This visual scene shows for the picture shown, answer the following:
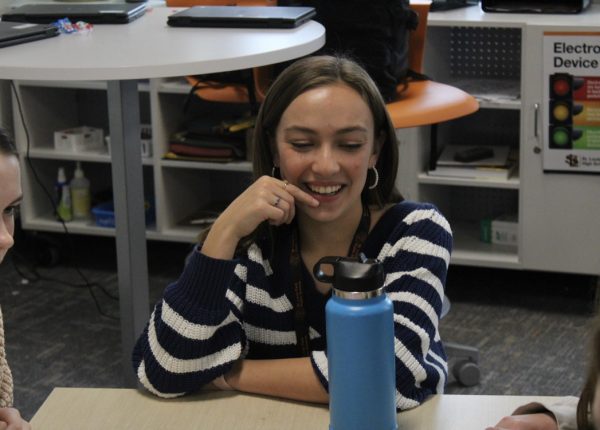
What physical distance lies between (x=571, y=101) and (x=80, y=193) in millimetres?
1784

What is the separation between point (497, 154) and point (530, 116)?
0.28m

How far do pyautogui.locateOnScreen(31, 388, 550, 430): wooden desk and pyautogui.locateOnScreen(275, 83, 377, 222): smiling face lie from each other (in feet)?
1.06

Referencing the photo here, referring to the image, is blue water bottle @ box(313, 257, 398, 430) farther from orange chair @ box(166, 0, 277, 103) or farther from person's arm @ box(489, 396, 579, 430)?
orange chair @ box(166, 0, 277, 103)

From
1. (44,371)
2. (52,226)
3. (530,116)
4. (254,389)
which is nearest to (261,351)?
(254,389)

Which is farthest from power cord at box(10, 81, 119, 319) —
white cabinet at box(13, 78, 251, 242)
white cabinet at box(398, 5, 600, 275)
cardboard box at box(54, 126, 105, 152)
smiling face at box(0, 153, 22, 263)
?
smiling face at box(0, 153, 22, 263)

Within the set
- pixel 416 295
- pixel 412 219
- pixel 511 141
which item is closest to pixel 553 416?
pixel 416 295

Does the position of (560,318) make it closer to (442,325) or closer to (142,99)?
(442,325)

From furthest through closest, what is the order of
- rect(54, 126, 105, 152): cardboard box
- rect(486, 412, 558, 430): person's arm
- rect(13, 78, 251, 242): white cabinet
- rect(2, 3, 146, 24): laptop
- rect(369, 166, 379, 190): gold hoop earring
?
rect(54, 126, 105, 152): cardboard box → rect(13, 78, 251, 242): white cabinet → rect(2, 3, 146, 24): laptop → rect(369, 166, 379, 190): gold hoop earring → rect(486, 412, 558, 430): person's arm

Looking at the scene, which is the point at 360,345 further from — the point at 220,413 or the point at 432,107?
the point at 432,107

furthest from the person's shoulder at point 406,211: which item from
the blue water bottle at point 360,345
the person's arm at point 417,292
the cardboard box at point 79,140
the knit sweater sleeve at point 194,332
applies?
the cardboard box at point 79,140

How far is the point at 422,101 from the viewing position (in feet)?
8.68

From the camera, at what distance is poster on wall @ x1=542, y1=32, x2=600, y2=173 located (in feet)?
10.3

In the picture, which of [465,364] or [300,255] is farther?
[465,364]

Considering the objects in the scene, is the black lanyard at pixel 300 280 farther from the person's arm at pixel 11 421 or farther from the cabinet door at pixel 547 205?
the cabinet door at pixel 547 205
